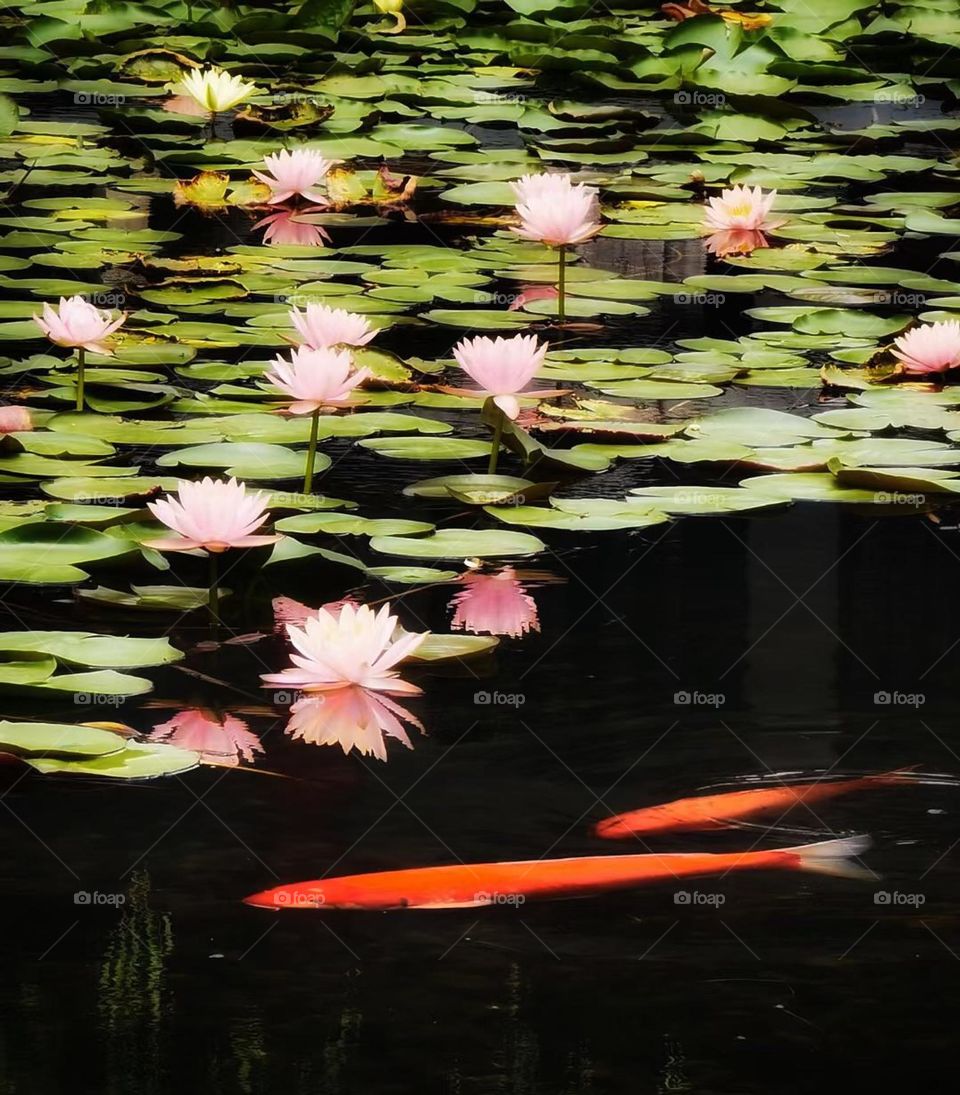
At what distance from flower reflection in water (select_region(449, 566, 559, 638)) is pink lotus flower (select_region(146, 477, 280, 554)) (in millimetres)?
251

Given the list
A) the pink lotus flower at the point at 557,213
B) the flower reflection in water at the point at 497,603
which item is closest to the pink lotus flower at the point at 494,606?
the flower reflection in water at the point at 497,603

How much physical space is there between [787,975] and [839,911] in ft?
0.41

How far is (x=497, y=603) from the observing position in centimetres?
222

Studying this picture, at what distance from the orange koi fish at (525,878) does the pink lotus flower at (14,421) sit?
1.32 metres

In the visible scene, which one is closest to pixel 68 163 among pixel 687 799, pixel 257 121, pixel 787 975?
pixel 257 121

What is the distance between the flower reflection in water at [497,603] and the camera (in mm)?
2148

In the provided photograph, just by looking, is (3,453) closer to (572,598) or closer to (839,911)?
(572,598)

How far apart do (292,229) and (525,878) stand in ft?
9.21

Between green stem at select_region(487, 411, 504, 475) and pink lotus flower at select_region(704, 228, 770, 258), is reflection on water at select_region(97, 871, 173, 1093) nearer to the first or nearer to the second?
green stem at select_region(487, 411, 504, 475)

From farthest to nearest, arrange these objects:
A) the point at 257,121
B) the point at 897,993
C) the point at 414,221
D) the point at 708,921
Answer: the point at 257,121 < the point at 414,221 < the point at 708,921 < the point at 897,993

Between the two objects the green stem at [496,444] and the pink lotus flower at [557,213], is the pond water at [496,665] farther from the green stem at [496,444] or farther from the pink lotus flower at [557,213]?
the pink lotus flower at [557,213]

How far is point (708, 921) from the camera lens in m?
1.56

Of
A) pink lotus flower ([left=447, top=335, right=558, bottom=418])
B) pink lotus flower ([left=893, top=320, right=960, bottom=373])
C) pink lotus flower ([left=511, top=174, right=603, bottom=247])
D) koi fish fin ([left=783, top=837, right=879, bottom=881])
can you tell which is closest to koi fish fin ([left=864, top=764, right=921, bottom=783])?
koi fish fin ([left=783, top=837, right=879, bottom=881])

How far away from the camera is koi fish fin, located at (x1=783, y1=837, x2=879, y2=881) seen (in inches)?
64.7
